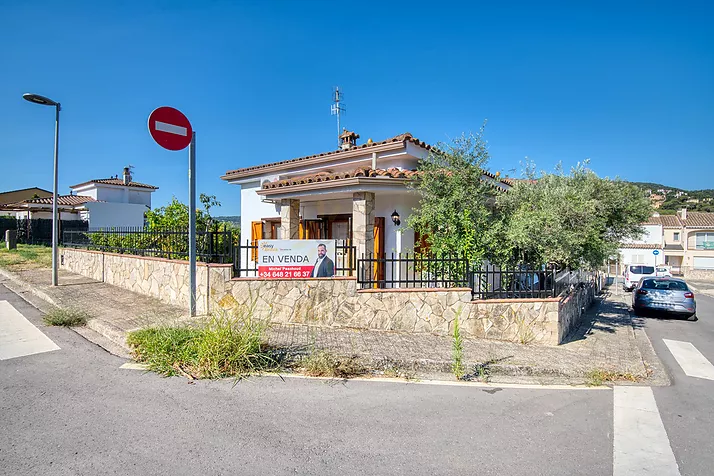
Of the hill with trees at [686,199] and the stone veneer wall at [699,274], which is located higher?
the hill with trees at [686,199]

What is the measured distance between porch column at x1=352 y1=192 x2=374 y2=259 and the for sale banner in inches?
74.2

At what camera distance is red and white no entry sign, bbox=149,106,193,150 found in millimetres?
6485

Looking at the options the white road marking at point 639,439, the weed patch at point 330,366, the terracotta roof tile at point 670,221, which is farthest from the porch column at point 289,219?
the terracotta roof tile at point 670,221

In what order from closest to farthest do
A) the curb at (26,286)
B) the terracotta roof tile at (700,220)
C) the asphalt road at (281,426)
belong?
1. the asphalt road at (281,426)
2. the curb at (26,286)
3. the terracotta roof tile at (700,220)

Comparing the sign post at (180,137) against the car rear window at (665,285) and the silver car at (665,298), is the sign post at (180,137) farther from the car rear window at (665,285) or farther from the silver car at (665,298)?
the car rear window at (665,285)

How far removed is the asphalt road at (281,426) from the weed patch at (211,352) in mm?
284

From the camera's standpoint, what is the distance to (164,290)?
8969 millimetres

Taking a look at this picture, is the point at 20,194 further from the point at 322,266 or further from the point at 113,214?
the point at 322,266

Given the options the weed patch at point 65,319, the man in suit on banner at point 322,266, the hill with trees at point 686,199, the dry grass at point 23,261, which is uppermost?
the hill with trees at point 686,199

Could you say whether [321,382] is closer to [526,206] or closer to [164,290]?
[164,290]

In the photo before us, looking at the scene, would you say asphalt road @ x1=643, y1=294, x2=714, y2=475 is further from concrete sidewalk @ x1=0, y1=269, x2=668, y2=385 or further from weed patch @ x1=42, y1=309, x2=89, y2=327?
weed patch @ x1=42, y1=309, x2=89, y2=327

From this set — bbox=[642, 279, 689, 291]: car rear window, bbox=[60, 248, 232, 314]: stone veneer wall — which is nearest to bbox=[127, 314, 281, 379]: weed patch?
bbox=[60, 248, 232, 314]: stone veneer wall

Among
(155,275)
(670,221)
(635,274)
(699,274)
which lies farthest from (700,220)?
(155,275)

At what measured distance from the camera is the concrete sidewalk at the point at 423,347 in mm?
5848
